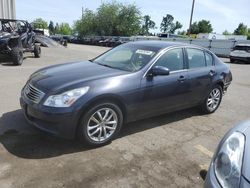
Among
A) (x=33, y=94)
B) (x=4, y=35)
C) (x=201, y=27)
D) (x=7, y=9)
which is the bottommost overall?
(x=33, y=94)

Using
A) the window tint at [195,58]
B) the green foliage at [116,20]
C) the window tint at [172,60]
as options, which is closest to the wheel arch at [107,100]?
the window tint at [172,60]

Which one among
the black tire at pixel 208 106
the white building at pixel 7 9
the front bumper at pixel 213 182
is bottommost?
the black tire at pixel 208 106

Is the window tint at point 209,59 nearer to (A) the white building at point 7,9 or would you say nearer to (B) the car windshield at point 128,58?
(B) the car windshield at point 128,58

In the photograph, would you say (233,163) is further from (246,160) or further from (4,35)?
(4,35)

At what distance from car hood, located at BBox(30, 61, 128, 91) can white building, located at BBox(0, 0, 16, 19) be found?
1676cm

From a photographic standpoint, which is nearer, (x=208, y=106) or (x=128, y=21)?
(x=208, y=106)

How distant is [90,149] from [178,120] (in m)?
2.20

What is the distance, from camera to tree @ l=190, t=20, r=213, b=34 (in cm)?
8831

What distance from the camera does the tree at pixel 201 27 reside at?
88312 mm

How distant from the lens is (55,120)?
12.5ft

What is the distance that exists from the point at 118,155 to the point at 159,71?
1504 mm

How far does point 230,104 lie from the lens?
24.1 feet

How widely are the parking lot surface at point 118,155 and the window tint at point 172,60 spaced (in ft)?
3.60

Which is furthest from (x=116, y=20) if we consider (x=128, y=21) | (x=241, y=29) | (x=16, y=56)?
(x=16, y=56)
